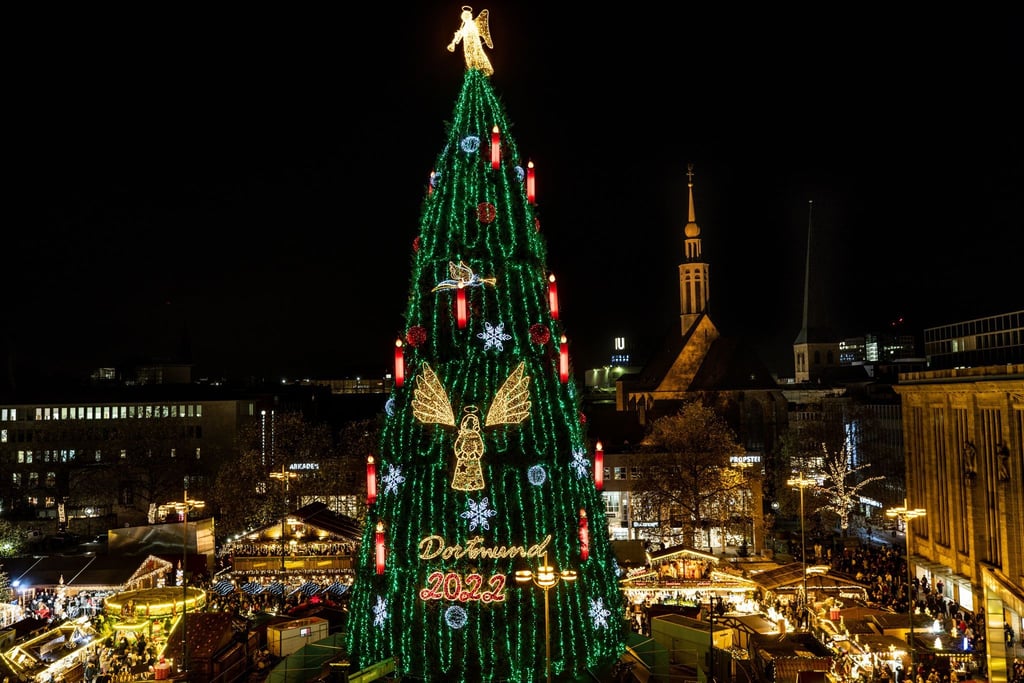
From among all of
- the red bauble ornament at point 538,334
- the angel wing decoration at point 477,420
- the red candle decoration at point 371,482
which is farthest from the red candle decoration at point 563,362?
the red candle decoration at point 371,482

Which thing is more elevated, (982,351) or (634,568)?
(982,351)

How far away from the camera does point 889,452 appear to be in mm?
69875

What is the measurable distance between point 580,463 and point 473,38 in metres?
12.4

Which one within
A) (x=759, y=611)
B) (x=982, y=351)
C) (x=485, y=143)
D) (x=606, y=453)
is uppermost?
(x=485, y=143)

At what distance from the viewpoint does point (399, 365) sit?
79.7ft

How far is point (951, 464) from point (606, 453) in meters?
22.6

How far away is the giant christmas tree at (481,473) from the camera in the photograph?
22781 mm

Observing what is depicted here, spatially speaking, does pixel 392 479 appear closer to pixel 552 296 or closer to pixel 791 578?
pixel 552 296

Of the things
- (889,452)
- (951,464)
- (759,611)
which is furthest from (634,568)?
(889,452)

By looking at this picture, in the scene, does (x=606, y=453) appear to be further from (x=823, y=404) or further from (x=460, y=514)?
(x=823, y=404)

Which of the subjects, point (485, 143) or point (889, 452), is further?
point (889, 452)

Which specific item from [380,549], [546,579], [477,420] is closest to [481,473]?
[477,420]

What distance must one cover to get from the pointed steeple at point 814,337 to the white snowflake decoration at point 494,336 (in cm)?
11957

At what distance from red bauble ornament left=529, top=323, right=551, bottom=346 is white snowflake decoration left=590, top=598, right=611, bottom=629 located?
23.2 feet
